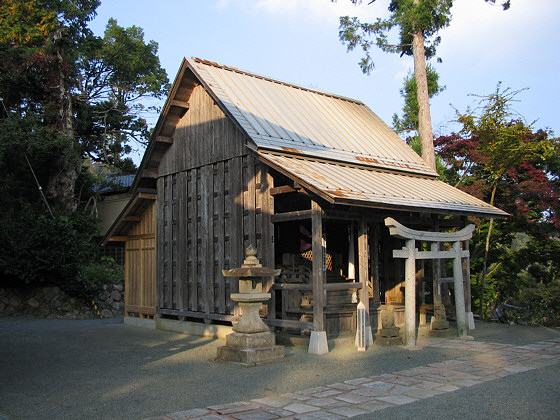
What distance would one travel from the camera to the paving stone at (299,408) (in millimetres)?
6230

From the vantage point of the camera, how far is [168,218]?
14.7m

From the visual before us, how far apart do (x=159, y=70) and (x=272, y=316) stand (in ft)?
81.0

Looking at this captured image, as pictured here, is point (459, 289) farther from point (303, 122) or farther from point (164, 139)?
point (164, 139)

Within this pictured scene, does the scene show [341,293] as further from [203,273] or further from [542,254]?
[542,254]

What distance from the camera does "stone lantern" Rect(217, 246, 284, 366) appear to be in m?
9.36

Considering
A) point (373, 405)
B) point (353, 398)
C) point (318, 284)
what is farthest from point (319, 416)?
point (318, 284)

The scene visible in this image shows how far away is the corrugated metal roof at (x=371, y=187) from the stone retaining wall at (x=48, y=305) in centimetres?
1132

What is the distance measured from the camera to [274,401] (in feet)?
22.1

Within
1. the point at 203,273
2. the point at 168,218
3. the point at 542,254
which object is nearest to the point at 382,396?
the point at 203,273

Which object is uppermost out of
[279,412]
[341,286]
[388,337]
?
[341,286]

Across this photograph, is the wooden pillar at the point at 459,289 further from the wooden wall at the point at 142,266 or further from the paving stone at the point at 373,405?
the wooden wall at the point at 142,266

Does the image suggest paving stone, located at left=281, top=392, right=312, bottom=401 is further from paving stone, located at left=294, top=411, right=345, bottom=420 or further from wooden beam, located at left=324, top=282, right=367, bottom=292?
wooden beam, located at left=324, top=282, right=367, bottom=292

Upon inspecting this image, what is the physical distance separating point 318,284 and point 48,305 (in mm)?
12811

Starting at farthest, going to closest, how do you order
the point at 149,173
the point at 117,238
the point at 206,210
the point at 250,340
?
the point at 117,238 → the point at 149,173 → the point at 206,210 → the point at 250,340
